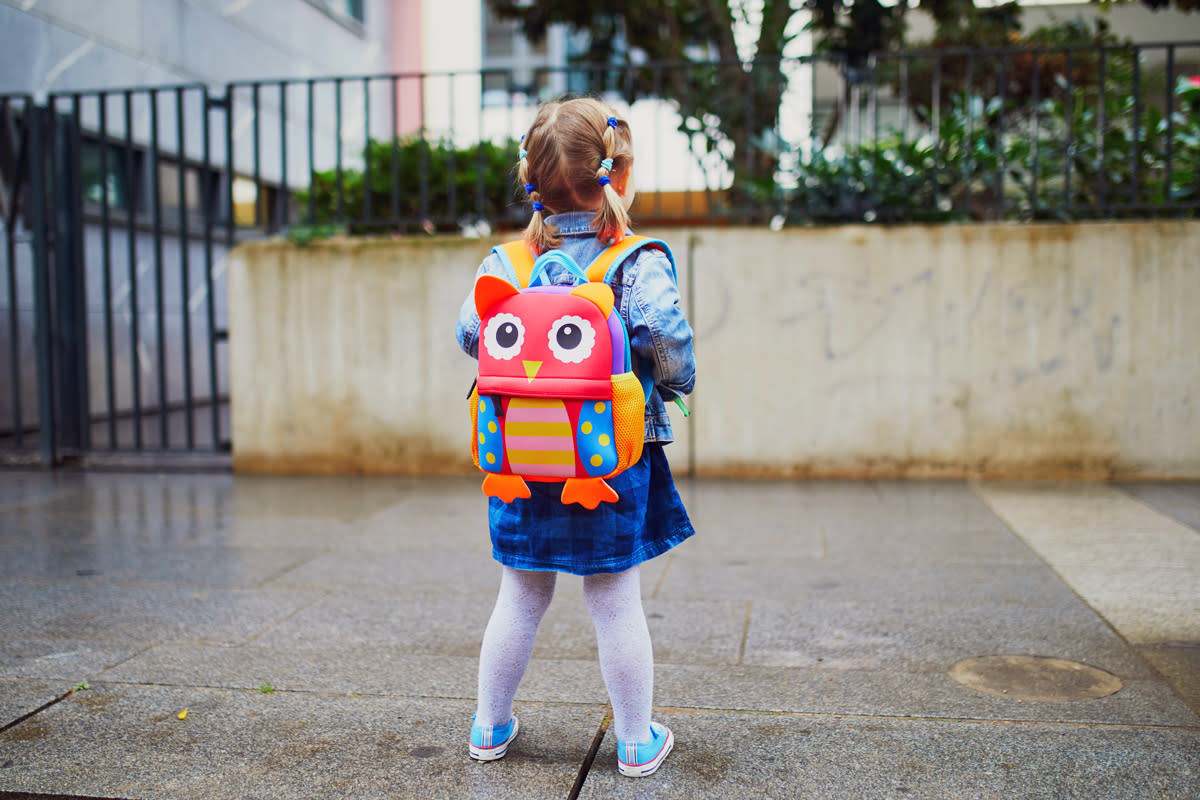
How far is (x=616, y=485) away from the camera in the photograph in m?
2.41

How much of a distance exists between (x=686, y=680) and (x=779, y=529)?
229cm

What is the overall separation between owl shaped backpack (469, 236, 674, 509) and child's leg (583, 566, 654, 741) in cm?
27

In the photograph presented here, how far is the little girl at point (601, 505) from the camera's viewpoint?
241 centimetres

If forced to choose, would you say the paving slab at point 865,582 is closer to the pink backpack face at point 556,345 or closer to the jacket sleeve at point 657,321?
the jacket sleeve at point 657,321

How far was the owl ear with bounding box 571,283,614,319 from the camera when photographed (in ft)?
7.39

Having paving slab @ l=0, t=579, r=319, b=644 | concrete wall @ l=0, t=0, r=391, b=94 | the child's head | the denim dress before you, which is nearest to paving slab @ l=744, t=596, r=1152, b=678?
the denim dress

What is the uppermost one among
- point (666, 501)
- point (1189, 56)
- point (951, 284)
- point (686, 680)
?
point (1189, 56)

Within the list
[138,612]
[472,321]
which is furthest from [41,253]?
[472,321]

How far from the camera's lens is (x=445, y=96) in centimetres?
1958

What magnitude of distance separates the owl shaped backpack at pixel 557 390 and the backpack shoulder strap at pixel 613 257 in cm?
5

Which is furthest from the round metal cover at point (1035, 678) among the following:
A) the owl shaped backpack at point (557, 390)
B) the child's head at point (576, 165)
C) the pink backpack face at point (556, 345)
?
the child's head at point (576, 165)

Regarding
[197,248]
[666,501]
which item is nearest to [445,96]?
[197,248]

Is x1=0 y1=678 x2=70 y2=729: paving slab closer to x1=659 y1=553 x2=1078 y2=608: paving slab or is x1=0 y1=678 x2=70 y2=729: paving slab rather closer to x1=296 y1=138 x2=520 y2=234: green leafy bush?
x1=659 y1=553 x2=1078 y2=608: paving slab

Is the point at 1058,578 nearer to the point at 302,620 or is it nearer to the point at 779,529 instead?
the point at 779,529
